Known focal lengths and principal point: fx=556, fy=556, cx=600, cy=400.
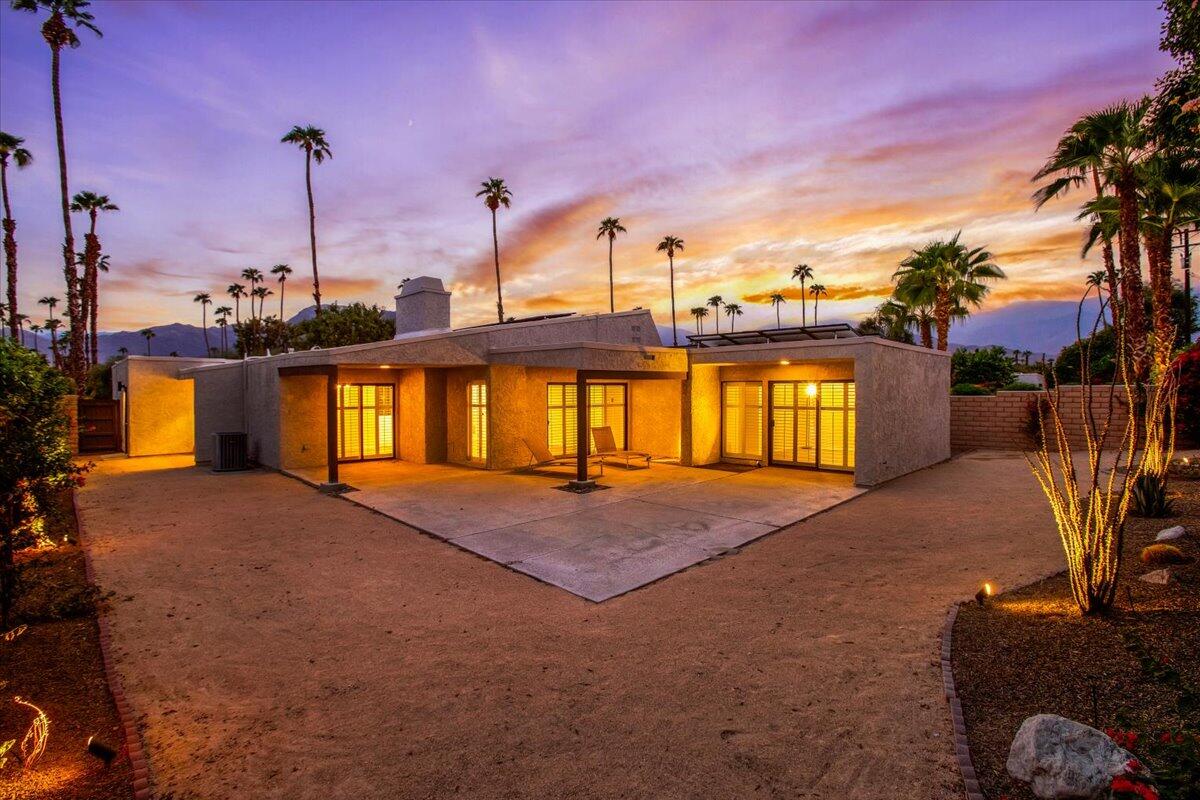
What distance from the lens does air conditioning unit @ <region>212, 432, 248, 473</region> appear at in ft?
47.7

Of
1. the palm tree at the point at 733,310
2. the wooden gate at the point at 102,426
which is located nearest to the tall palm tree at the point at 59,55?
the wooden gate at the point at 102,426

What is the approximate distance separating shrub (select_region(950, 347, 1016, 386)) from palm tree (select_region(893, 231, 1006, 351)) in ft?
10.7

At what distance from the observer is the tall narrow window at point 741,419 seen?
14.5 meters

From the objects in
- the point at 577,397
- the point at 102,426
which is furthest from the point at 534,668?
the point at 102,426

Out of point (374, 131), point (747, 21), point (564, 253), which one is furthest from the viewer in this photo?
point (564, 253)

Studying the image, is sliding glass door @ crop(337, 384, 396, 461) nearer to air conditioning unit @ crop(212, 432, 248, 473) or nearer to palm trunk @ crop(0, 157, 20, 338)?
air conditioning unit @ crop(212, 432, 248, 473)

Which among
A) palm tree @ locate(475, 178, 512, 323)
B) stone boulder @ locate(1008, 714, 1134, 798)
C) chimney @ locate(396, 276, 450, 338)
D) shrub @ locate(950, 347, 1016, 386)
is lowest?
stone boulder @ locate(1008, 714, 1134, 798)

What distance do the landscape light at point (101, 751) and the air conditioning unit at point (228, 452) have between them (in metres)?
13.4

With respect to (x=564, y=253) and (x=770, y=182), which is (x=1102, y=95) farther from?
(x=564, y=253)

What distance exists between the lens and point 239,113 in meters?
12.5

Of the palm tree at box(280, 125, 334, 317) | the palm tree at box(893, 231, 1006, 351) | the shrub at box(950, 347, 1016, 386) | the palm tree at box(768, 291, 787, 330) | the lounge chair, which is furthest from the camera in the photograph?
the palm tree at box(768, 291, 787, 330)

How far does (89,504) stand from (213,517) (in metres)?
3.30

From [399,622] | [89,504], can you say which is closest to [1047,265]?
[399,622]

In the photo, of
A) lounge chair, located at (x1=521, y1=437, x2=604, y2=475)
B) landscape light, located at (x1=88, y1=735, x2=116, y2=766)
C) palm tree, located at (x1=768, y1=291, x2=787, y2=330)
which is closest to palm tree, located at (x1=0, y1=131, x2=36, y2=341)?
lounge chair, located at (x1=521, y1=437, x2=604, y2=475)
